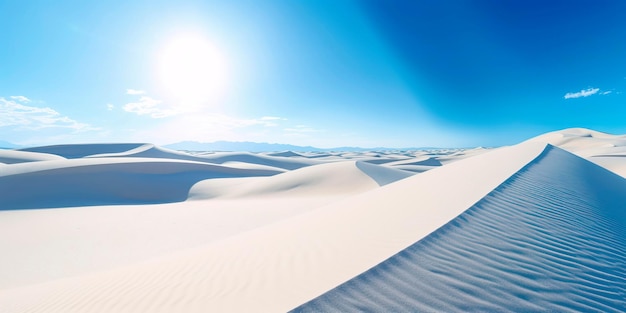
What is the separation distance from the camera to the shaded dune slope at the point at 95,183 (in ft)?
55.6

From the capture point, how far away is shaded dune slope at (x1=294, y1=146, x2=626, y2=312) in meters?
2.46

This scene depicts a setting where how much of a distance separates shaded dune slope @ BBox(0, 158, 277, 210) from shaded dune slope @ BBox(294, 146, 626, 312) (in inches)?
764

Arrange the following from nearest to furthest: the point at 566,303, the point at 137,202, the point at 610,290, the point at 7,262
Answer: the point at 566,303, the point at 610,290, the point at 7,262, the point at 137,202

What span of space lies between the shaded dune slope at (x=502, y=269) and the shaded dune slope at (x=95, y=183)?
19.4 meters

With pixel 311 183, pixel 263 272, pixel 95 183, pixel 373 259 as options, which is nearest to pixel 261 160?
pixel 311 183

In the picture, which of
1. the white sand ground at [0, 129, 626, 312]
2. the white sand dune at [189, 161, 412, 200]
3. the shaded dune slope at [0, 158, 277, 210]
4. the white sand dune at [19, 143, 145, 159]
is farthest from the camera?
the white sand dune at [19, 143, 145, 159]

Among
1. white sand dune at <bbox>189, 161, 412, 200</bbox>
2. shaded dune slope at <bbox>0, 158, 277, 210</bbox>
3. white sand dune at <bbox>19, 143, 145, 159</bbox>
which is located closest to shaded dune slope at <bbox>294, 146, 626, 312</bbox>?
white sand dune at <bbox>189, 161, 412, 200</bbox>

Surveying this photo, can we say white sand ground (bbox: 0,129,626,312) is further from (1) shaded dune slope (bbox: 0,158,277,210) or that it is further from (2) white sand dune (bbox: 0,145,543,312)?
(1) shaded dune slope (bbox: 0,158,277,210)

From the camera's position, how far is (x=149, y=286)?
3900 millimetres

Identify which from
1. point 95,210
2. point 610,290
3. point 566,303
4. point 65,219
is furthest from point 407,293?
point 95,210

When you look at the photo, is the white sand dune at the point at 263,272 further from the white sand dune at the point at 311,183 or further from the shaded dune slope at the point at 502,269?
the white sand dune at the point at 311,183

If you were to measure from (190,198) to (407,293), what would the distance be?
20.7 meters

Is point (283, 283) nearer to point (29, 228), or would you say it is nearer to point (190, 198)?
point (29, 228)

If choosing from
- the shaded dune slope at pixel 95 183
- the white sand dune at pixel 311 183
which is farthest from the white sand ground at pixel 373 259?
the white sand dune at pixel 311 183
